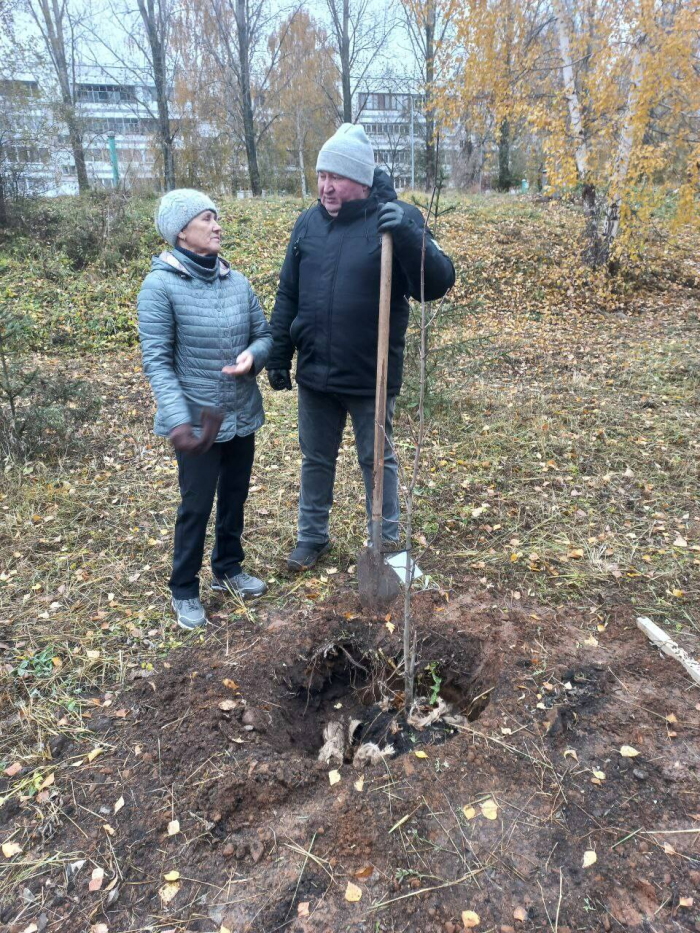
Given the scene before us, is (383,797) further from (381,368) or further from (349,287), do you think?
(349,287)

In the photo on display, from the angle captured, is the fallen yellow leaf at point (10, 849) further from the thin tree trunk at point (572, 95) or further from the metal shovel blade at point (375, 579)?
the thin tree trunk at point (572, 95)

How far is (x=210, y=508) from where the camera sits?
→ 2.83 m

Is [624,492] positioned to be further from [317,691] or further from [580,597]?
[317,691]

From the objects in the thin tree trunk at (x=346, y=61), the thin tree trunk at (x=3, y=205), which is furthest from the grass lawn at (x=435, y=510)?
the thin tree trunk at (x=346, y=61)

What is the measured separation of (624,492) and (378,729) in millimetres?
2673

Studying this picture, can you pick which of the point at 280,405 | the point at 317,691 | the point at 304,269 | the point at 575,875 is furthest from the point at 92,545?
the point at 575,875

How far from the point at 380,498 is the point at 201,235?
1373 mm

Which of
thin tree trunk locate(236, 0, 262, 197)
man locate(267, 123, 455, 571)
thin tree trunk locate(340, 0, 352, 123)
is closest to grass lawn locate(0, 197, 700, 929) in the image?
man locate(267, 123, 455, 571)

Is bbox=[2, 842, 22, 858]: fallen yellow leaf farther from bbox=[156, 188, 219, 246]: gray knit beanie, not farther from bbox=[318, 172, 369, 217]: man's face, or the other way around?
bbox=[318, 172, 369, 217]: man's face

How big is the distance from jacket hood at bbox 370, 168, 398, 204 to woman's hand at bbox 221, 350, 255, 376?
3.04 feet

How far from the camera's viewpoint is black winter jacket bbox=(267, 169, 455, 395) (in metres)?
2.71

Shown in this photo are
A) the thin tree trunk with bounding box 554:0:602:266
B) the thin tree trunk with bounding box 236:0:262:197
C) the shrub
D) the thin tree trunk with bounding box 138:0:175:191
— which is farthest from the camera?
the thin tree trunk with bounding box 236:0:262:197

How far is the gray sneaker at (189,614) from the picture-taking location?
303cm

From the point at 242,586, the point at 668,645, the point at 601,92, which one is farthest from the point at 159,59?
the point at 668,645
